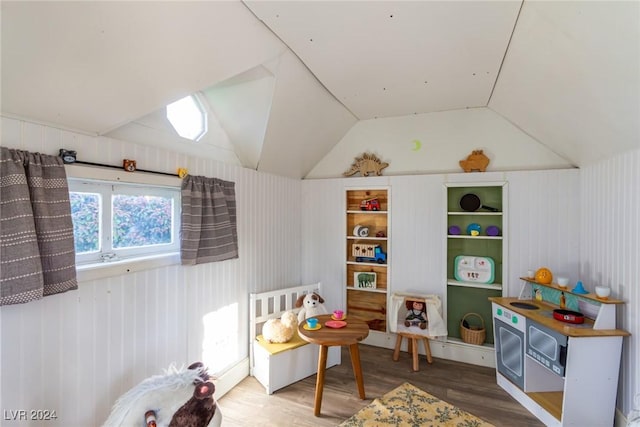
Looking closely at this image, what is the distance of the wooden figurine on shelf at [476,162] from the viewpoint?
2.92 metres

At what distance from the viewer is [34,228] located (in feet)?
4.16

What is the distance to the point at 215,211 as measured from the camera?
90.3 inches

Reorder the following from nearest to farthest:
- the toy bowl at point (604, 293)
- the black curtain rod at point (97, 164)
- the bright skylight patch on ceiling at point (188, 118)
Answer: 1. the black curtain rod at point (97, 164)
2. the toy bowl at point (604, 293)
3. the bright skylight patch on ceiling at point (188, 118)

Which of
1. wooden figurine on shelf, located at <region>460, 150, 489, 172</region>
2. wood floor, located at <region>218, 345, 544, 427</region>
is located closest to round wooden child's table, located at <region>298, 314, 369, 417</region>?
wood floor, located at <region>218, 345, 544, 427</region>

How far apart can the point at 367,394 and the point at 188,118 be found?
2.66 meters

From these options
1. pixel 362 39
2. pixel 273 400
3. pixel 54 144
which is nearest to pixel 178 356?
pixel 273 400

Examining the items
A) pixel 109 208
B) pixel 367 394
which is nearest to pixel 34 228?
pixel 109 208

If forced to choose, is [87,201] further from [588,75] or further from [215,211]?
[588,75]

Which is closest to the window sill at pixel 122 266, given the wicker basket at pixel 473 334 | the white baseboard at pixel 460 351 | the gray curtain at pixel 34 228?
the gray curtain at pixel 34 228

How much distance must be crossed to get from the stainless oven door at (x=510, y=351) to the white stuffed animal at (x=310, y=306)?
1.58 metres

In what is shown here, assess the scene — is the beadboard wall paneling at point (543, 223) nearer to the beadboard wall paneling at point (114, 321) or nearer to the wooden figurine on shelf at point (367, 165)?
the wooden figurine on shelf at point (367, 165)

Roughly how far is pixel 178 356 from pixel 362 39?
2468 millimetres

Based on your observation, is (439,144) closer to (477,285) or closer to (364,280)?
(477,285)

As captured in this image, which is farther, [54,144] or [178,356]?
[178,356]
